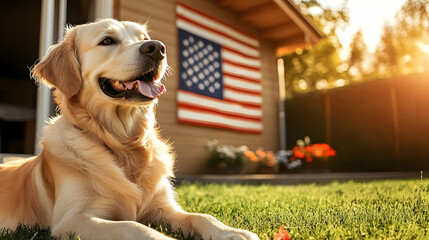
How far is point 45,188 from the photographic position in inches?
77.8

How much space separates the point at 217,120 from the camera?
6840 millimetres

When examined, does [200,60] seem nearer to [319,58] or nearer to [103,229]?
[103,229]

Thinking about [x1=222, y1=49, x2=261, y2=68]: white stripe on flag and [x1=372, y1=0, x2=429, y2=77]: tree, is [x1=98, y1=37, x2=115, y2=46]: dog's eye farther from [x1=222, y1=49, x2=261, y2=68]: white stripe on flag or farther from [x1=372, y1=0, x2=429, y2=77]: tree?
[x1=372, y1=0, x2=429, y2=77]: tree

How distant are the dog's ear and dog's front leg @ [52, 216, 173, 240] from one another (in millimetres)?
812

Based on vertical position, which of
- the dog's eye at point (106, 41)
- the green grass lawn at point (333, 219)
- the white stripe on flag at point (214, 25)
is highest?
the white stripe on flag at point (214, 25)

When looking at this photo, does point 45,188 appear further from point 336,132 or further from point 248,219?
point 336,132

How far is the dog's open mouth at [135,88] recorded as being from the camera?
6.86ft

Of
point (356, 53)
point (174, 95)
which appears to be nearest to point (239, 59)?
point (174, 95)

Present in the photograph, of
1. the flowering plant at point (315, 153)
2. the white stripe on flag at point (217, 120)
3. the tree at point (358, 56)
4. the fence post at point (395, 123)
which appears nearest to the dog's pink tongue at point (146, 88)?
the white stripe on flag at point (217, 120)

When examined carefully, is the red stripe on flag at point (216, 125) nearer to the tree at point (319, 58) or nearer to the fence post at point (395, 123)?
the fence post at point (395, 123)

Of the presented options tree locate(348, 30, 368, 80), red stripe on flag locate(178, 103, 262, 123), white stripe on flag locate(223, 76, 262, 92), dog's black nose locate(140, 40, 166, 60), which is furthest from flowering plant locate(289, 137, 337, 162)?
tree locate(348, 30, 368, 80)

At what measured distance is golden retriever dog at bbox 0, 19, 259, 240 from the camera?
70.5 inches

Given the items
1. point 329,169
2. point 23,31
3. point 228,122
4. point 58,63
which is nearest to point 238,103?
point 228,122

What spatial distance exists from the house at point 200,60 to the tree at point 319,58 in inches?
463
